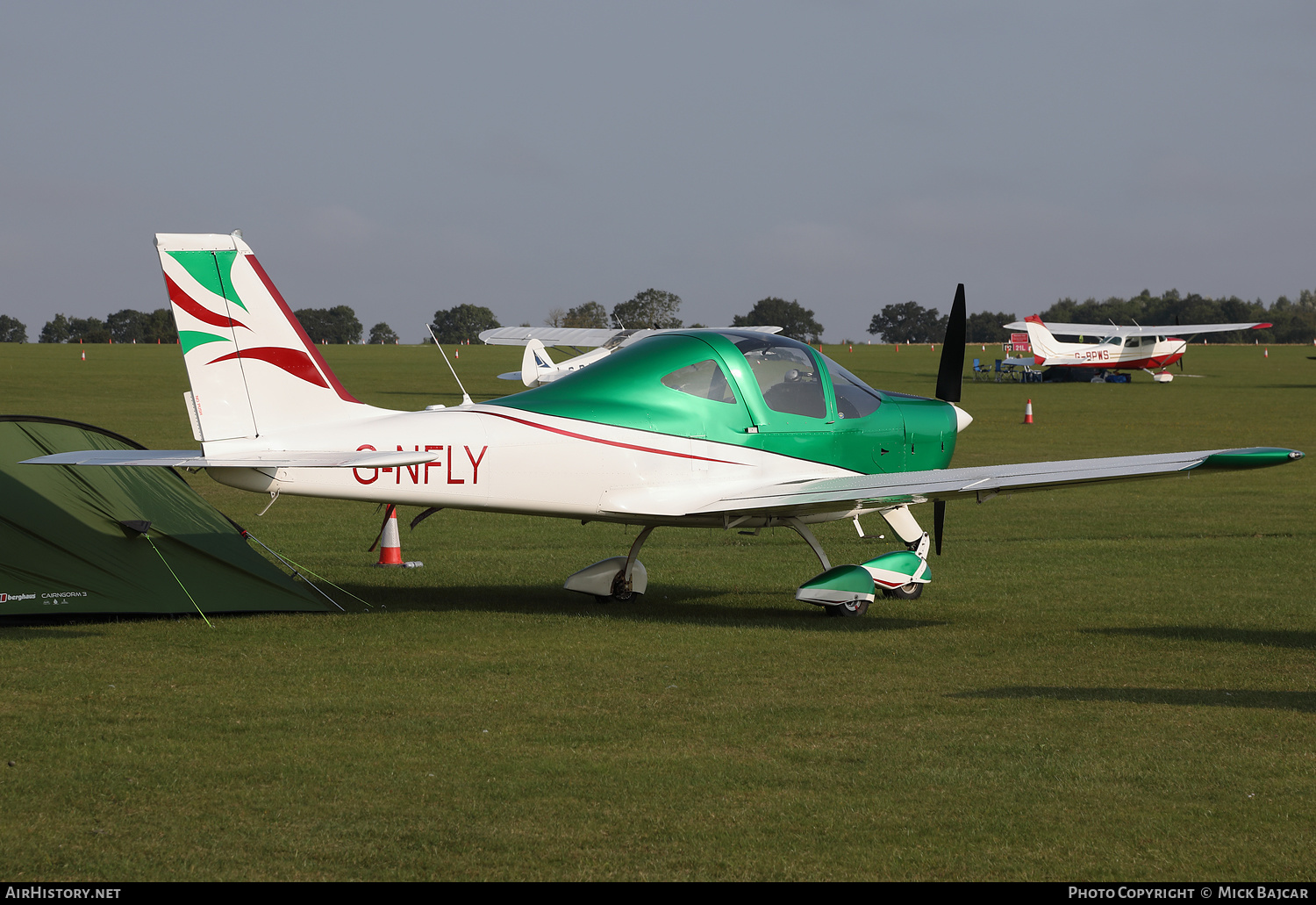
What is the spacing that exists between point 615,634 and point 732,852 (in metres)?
4.39

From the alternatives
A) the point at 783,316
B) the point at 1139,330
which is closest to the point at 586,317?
the point at 783,316

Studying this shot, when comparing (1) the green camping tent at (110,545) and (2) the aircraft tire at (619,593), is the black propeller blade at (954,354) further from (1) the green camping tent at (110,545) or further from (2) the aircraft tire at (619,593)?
(1) the green camping tent at (110,545)

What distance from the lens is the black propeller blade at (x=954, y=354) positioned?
37.7 feet

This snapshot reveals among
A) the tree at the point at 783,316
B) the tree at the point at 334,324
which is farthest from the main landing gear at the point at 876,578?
the tree at the point at 334,324

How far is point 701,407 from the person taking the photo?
10031 mm

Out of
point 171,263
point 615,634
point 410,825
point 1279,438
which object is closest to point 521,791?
point 410,825

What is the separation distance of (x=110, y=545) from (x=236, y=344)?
1.78m

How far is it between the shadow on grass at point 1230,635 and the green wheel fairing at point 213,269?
6.48 metres

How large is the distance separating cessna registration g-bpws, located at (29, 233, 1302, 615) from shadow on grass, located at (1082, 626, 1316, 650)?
3.83 ft

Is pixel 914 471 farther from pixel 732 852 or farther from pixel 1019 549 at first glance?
pixel 732 852

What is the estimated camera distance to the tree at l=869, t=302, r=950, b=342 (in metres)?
140

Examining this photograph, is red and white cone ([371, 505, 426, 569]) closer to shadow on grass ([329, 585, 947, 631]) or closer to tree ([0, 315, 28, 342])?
shadow on grass ([329, 585, 947, 631])

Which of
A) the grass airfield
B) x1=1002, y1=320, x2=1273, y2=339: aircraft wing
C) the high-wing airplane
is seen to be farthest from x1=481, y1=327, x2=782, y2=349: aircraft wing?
the grass airfield
